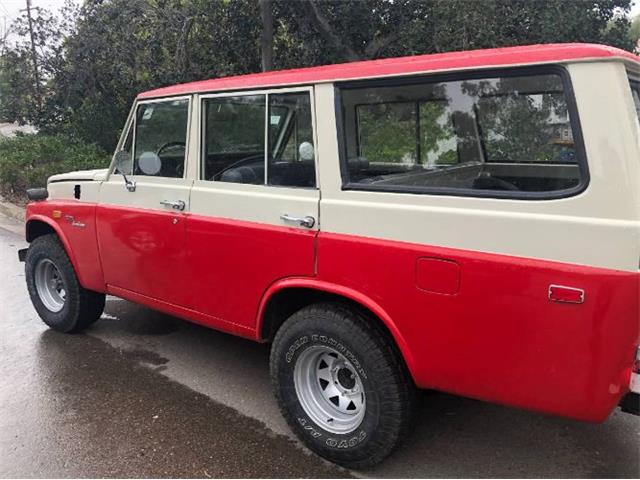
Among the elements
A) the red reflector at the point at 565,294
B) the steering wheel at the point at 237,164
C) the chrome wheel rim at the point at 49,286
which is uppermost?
the steering wheel at the point at 237,164

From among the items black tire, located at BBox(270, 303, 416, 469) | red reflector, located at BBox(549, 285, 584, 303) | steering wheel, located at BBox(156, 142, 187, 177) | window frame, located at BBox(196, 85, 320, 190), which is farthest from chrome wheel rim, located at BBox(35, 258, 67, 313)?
red reflector, located at BBox(549, 285, 584, 303)

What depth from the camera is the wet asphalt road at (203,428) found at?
2797 millimetres

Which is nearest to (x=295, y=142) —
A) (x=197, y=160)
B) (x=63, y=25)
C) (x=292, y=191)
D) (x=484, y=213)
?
(x=292, y=191)

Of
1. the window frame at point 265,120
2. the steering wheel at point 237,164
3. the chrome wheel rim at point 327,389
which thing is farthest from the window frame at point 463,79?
the chrome wheel rim at point 327,389

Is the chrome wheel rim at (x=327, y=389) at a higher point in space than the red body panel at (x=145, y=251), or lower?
lower

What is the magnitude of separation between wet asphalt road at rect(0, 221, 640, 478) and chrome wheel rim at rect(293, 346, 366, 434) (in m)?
0.23

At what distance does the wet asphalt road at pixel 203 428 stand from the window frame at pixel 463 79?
1.39 meters

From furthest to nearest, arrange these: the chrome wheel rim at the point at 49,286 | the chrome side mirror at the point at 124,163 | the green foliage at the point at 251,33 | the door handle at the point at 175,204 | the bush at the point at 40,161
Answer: the bush at the point at 40,161
the green foliage at the point at 251,33
the chrome wheel rim at the point at 49,286
the chrome side mirror at the point at 124,163
the door handle at the point at 175,204

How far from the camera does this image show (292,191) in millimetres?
2898

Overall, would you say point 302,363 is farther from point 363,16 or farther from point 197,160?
Answer: point 363,16

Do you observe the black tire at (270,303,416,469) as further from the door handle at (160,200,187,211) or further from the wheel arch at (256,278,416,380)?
the door handle at (160,200,187,211)

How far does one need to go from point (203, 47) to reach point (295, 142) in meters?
7.36

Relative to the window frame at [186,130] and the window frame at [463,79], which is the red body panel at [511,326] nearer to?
the window frame at [463,79]

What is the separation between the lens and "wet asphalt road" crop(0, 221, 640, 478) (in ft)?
9.18
